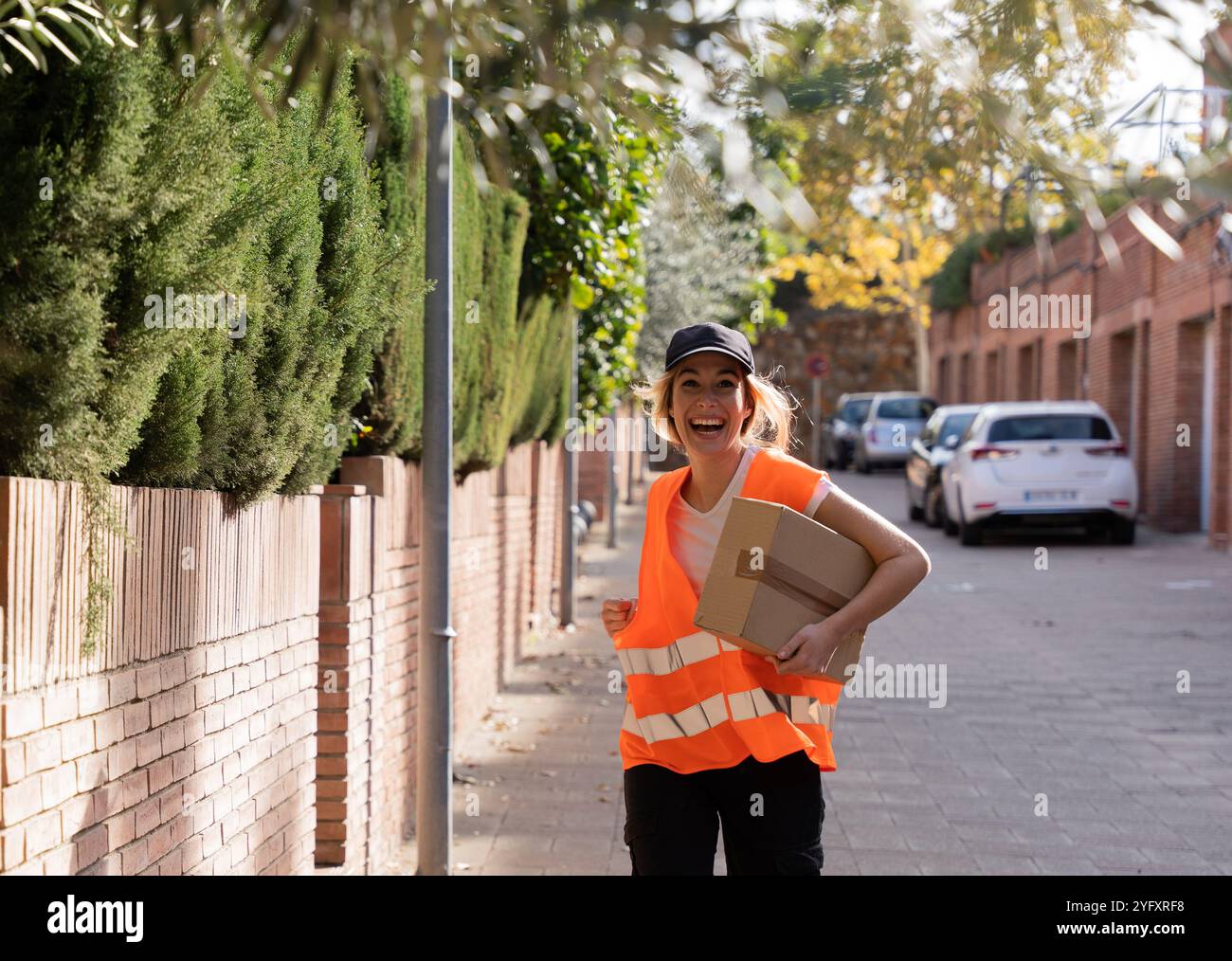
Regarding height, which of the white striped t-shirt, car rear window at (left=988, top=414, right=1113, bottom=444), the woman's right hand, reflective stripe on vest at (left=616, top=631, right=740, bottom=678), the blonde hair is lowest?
reflective stripe on vest at (left=616, top=631, right=740, bottom=678)

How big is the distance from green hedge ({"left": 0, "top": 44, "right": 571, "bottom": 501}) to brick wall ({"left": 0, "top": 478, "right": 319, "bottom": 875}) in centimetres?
14

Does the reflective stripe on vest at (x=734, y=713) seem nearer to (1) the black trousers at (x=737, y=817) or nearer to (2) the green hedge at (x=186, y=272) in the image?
(1) the black trousers at (x=737, y=817)

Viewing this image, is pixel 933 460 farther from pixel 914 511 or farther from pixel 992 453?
pixel 992 453

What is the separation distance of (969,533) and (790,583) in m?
17.0

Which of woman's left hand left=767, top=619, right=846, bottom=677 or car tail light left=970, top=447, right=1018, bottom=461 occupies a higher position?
car tail light left=970, top=447, right=1018, bottom=461

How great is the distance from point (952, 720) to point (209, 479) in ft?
19.0

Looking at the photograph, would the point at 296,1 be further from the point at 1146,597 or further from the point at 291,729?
the point at 1146,597

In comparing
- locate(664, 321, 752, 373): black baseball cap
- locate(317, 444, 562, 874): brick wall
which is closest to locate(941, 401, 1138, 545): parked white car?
locate(317, 444, 562, 874): brick wall

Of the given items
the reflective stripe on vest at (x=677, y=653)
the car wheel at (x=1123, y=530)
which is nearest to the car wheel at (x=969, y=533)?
the car wheel at (x=1123, y=530)

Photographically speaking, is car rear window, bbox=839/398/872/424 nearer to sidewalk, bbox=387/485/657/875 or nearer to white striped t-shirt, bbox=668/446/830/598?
sidewalk, bbox=387/485/657/875

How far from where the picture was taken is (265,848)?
14.7ft

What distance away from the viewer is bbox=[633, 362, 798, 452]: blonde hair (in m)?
3.78

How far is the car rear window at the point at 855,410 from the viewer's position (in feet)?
135
